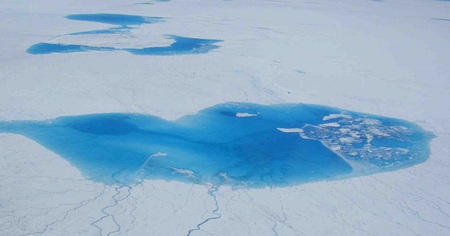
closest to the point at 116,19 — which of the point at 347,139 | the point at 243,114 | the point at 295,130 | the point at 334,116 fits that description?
the point at 243,114

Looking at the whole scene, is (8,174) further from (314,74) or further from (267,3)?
(267,3)

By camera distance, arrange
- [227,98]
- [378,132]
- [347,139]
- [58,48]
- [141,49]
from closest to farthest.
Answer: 1. [347,139]
2. [378,132]
3. [227,98]
4. [58,48]
5. [141,49]

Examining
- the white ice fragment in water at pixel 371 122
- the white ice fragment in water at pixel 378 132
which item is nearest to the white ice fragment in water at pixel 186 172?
the white ice fragment in water at pixel 378 132

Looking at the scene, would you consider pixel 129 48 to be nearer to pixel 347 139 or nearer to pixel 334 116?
pixel 334 116

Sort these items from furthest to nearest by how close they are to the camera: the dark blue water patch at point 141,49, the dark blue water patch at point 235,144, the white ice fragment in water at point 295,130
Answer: the dark blue water patch at point 141,49 → the white ice fragment in water at point 295,130 → the dark blue water patch at point 235,144

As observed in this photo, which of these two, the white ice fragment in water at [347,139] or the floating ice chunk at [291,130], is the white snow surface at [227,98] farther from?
the floating ice chunk at [291,130]

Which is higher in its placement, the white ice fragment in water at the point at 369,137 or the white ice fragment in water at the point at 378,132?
the white ice fragment in water at the point at 378,132
